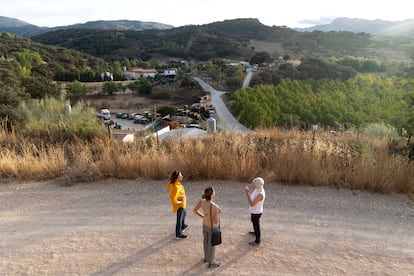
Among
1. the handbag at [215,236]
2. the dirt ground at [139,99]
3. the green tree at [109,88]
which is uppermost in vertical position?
the handbag at [215,236]

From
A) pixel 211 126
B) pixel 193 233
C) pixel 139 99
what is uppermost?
pixel 211 126

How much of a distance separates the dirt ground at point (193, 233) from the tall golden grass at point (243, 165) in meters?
0.25

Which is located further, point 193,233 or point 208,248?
point 193,233

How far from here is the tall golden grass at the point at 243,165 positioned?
18.1 ft

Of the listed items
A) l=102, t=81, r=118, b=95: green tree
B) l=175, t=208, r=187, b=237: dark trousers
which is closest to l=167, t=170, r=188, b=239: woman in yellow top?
l=175, t=208, r=187, b=237: dark trousers

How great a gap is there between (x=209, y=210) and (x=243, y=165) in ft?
7.85

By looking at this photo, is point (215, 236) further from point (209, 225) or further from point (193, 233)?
point (193, 233)

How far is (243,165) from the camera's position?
19.1ft

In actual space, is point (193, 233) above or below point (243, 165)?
below

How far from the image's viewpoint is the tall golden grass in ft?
18.1

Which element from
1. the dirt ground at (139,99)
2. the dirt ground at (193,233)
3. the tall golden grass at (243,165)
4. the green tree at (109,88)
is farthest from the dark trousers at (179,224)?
the green tree at (109,88)

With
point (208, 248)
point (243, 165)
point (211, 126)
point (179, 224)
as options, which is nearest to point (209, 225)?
point (208, 248)

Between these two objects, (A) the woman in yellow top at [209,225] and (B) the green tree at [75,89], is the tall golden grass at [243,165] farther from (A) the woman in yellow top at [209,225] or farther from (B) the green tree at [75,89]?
(B) the green tree at [75,89]

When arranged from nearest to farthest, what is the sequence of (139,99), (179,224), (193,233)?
(179,224)
(193,233)
(139,99)
